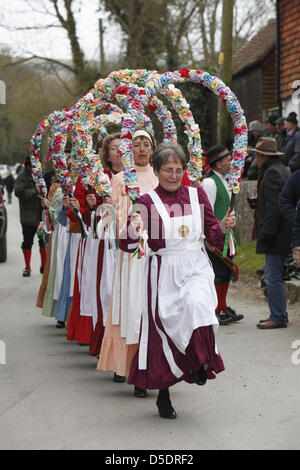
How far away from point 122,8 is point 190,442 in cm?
2416

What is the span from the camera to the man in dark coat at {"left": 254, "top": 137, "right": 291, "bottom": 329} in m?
8.50

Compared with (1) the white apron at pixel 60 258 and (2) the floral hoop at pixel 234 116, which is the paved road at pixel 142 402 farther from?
(2) the floral hoop at pixel 234 116

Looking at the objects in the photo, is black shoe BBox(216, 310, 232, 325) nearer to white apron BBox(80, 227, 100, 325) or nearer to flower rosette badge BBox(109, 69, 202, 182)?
white apron BBox(80, 227, 100, 325)

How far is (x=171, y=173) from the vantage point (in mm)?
5500

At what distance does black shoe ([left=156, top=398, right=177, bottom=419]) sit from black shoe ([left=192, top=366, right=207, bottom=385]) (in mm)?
321

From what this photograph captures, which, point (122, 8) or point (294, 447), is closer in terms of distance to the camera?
point (294, 447)

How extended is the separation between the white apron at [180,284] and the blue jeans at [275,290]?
3.04 meters

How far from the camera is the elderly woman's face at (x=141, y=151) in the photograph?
21.5ft

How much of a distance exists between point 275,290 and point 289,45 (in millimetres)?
10336

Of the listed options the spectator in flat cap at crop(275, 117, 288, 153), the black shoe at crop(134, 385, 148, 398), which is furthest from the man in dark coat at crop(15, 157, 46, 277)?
the black shoe at crop(134, 385, 148, 398)

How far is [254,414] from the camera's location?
544cm

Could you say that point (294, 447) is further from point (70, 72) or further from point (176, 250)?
point (70, 72)

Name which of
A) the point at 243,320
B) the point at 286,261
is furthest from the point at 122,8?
the point at 243,320

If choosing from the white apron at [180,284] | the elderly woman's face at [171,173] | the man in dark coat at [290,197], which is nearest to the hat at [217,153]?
the man in dark coat at [290,197]
